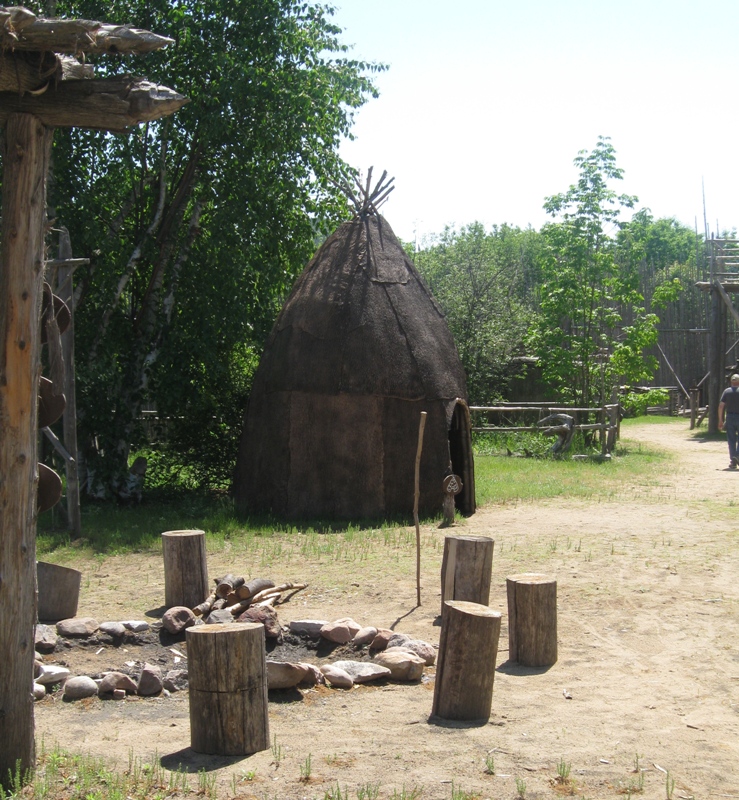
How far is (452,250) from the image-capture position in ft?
89.1

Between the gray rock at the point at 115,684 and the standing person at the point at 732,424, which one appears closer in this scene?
the gray rock at the point at 115,684

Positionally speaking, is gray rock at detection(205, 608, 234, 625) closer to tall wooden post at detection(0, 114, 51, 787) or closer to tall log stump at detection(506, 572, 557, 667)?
tall log stump at detection(506, 572, 557, 667)

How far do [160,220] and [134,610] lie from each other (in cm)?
730

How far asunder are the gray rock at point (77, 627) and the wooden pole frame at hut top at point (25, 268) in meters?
2.37

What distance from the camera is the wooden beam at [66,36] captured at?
373 cm

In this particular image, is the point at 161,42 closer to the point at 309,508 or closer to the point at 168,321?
the point at 309,508

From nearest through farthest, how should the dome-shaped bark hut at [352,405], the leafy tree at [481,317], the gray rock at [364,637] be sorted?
the gray rock at [364,637]
the dome-shaped bark hut at [352,405]
the leafy tree at [481,317]

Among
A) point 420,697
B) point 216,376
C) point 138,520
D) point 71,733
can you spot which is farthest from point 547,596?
point 216,376

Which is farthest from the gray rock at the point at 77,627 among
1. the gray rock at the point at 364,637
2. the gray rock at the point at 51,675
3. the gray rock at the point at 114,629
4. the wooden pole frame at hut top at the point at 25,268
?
the wooden pole frame at hut top at the point at 25,268

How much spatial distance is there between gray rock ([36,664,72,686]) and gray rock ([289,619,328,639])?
1.58 m

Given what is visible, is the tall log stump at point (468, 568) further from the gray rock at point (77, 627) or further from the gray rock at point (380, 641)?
the gray rock at point (77, 627)

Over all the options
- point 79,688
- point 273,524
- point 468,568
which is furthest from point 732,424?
point 79,688

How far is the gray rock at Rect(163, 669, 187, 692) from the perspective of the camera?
552 cm

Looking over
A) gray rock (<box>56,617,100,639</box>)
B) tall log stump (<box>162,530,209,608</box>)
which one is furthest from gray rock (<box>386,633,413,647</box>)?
gray rock (<box>56,617,100,639</box>)
